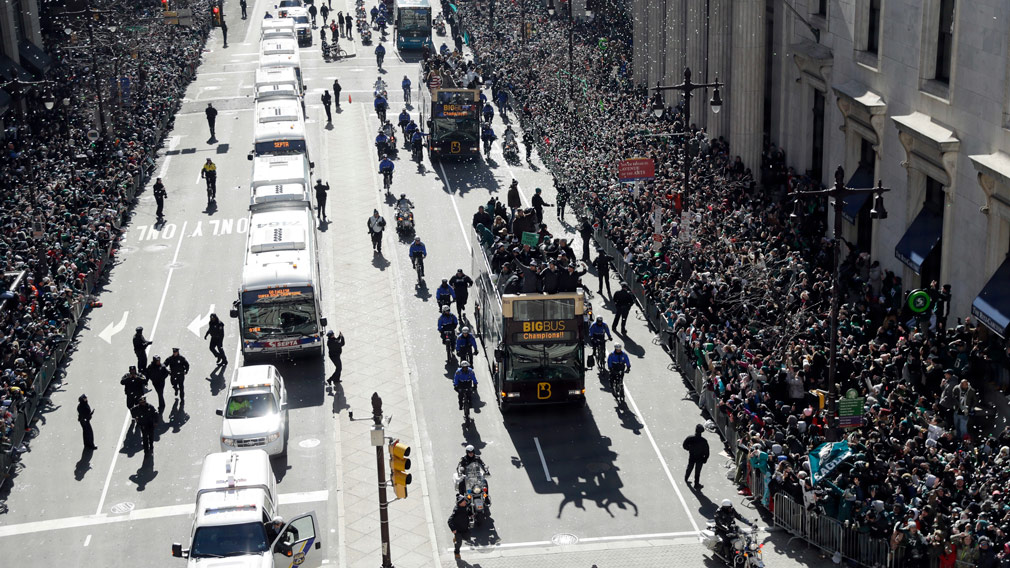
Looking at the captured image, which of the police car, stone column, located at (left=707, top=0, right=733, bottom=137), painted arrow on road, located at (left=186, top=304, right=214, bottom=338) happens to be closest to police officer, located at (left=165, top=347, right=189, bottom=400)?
the police car

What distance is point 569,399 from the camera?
33.8 metres

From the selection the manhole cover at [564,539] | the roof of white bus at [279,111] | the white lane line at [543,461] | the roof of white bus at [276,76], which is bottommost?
the manhole cover at [564,539]

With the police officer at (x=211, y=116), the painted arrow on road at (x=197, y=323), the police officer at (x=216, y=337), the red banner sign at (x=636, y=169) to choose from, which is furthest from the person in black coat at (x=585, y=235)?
the police officer at (x=211, y=116)

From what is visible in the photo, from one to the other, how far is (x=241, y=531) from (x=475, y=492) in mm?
5529

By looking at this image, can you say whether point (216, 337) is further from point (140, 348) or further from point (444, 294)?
point (444, 294)

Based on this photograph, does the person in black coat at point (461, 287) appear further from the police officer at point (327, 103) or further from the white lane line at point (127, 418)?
the police officer at point (327, 103)

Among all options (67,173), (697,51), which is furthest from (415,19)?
(67,173)

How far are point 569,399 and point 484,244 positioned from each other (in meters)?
6.22

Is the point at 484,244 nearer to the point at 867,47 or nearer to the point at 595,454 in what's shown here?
the point at 595,454

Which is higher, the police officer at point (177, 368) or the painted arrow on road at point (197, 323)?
the police officer at point (177, 368)

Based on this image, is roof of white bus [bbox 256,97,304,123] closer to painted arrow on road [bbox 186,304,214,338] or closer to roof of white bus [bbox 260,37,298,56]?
roof of white bus [bbox 260,37,298,56]

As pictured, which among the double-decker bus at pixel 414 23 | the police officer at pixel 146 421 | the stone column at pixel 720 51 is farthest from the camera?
the double-decker bus at pixel 414 23

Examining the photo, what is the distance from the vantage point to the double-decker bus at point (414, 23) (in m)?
82.7

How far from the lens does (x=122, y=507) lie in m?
30.0
